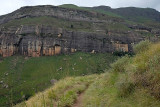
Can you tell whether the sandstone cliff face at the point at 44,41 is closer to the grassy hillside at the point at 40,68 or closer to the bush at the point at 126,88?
the grassy hillside at the point at 40,68

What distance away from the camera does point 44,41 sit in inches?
2643

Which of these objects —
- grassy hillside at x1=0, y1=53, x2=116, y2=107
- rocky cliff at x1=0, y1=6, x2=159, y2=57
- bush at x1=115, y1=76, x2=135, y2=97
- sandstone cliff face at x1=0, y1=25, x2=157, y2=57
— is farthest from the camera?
rocky cliff at x1=0, y1=6, x2=159, y2=57

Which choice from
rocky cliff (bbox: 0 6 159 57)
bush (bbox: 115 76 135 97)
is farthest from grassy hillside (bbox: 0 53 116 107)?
bush (bbox: 115 76 135 97)

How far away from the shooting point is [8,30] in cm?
6838

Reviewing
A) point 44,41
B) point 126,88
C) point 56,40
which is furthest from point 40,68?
point 126,88

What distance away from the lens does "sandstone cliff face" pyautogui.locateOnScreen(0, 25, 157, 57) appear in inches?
2596

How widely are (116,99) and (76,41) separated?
208 ft

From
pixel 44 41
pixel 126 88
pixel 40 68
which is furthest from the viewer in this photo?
pixel 44 41

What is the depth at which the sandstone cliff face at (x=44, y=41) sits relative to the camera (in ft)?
216

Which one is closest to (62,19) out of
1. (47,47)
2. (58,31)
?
(58,31)

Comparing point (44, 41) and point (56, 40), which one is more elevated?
point (56, 40)

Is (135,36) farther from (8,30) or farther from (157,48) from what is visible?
(157,48)

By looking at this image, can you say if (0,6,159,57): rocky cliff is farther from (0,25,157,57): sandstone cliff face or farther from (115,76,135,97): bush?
(115,76,135,97): bush

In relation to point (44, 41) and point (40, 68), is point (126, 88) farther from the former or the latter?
point (44, 41)
